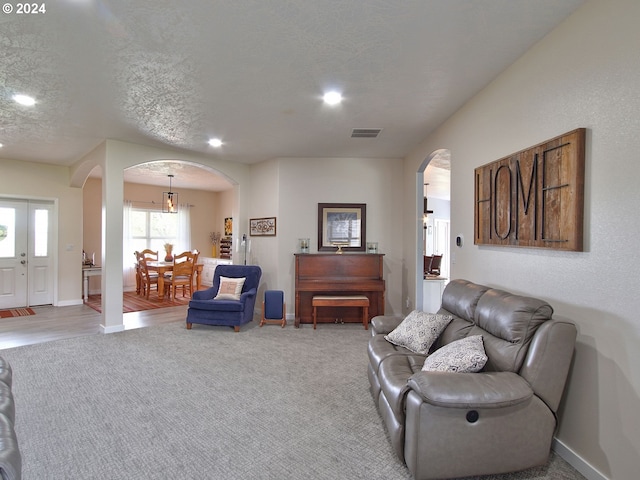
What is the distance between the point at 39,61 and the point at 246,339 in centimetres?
350

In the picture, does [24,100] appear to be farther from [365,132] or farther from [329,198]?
[329,198]

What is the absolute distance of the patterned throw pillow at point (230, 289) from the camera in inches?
202

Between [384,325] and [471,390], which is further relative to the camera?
[384,325]

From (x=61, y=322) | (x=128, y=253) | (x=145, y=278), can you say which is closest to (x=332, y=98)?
(x=61, y=322)

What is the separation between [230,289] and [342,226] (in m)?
2.06

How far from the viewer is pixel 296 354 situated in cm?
390

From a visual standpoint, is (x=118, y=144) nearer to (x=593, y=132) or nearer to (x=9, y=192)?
(x=9, y=192)

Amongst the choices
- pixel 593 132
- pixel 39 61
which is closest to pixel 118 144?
pixel 39 61

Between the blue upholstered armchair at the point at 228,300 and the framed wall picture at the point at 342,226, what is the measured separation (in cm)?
123

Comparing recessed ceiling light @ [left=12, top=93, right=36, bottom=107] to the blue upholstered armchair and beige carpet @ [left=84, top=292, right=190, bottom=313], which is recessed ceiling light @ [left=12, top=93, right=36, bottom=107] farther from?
beige carpet @ [left=84, top=292, right=190, bottom=313]

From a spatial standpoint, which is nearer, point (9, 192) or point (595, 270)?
point (595, 270)

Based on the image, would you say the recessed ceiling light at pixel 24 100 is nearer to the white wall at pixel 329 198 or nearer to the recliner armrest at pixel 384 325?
the white wall at pixel 329 198

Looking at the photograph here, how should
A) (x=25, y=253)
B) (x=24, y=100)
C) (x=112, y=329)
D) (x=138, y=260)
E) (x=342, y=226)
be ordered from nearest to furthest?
(x=24, y=100), (x=112, y=329), (x=342, y=226), (x=25, y=253), (x=138, y=260)

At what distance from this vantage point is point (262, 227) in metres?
5.89
